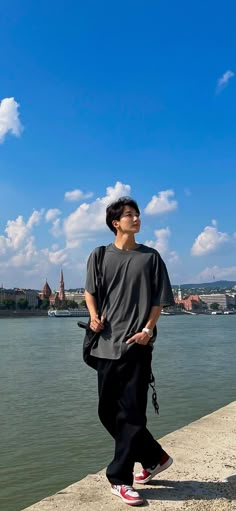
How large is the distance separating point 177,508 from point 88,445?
4337 mm

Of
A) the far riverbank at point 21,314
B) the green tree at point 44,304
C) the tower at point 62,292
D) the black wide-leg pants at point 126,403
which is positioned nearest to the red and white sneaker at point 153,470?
the black wide-leg pants at point 126,403

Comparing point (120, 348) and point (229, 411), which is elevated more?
point (120, 348)

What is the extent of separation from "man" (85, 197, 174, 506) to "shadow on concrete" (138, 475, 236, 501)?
103 mm

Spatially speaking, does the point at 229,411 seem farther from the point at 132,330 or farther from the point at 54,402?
the point at 54,402

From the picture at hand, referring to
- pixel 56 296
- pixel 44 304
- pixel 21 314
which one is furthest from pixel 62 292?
pixel 21 314

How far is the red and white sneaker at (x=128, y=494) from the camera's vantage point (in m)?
2.95

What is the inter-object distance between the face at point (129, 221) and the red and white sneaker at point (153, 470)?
144 cm

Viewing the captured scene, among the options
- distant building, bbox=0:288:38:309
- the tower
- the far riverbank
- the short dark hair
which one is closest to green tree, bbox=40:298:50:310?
distant building, bbox=0:288:38:309

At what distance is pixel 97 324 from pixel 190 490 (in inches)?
44.7

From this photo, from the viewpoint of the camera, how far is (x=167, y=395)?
38.6 ft

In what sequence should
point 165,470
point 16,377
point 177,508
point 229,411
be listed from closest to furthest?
point 177,508
point 165,470
point 229,411
point 16,377

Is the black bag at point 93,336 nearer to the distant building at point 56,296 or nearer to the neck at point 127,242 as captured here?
the neck at point 127,242

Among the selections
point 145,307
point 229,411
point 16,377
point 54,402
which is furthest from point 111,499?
point 16,377

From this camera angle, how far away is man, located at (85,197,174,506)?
3119 millimetres
